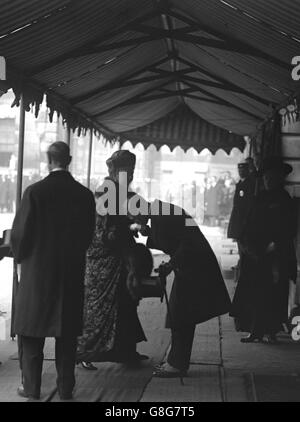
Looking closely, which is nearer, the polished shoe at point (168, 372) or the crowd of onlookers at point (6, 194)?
the polished shoe at point (168, 372)

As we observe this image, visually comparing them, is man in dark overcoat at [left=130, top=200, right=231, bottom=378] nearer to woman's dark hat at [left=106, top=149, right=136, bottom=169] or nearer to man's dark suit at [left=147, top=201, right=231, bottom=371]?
man's dark suit at [left=147, top=201, right=231, bottom=371]

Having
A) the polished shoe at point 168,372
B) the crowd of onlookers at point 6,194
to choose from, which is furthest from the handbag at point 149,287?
the crowd of onlookers at point 6,194

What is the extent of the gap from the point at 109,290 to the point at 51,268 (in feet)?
3.44

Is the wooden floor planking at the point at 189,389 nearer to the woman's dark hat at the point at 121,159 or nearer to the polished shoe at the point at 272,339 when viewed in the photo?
the polished shoe at the point at 272,339

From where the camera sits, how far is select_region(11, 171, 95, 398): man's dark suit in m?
4.94

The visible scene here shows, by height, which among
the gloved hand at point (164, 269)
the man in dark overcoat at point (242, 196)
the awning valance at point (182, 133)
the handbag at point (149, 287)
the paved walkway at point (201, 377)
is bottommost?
the paved walkway at point (201, 377)

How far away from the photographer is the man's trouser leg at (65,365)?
16.7 ft

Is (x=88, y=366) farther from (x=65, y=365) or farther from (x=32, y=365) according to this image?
(x=32, y=365)

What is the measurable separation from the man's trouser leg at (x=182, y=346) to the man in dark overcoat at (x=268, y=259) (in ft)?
5.43

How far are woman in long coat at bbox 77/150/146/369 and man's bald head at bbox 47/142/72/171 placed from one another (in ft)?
2.59

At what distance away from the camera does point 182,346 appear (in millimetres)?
5801

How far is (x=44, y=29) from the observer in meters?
6.37

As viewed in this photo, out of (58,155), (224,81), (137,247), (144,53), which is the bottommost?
(137,247)

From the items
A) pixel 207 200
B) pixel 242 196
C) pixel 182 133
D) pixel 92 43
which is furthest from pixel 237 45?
pixel 207 200
